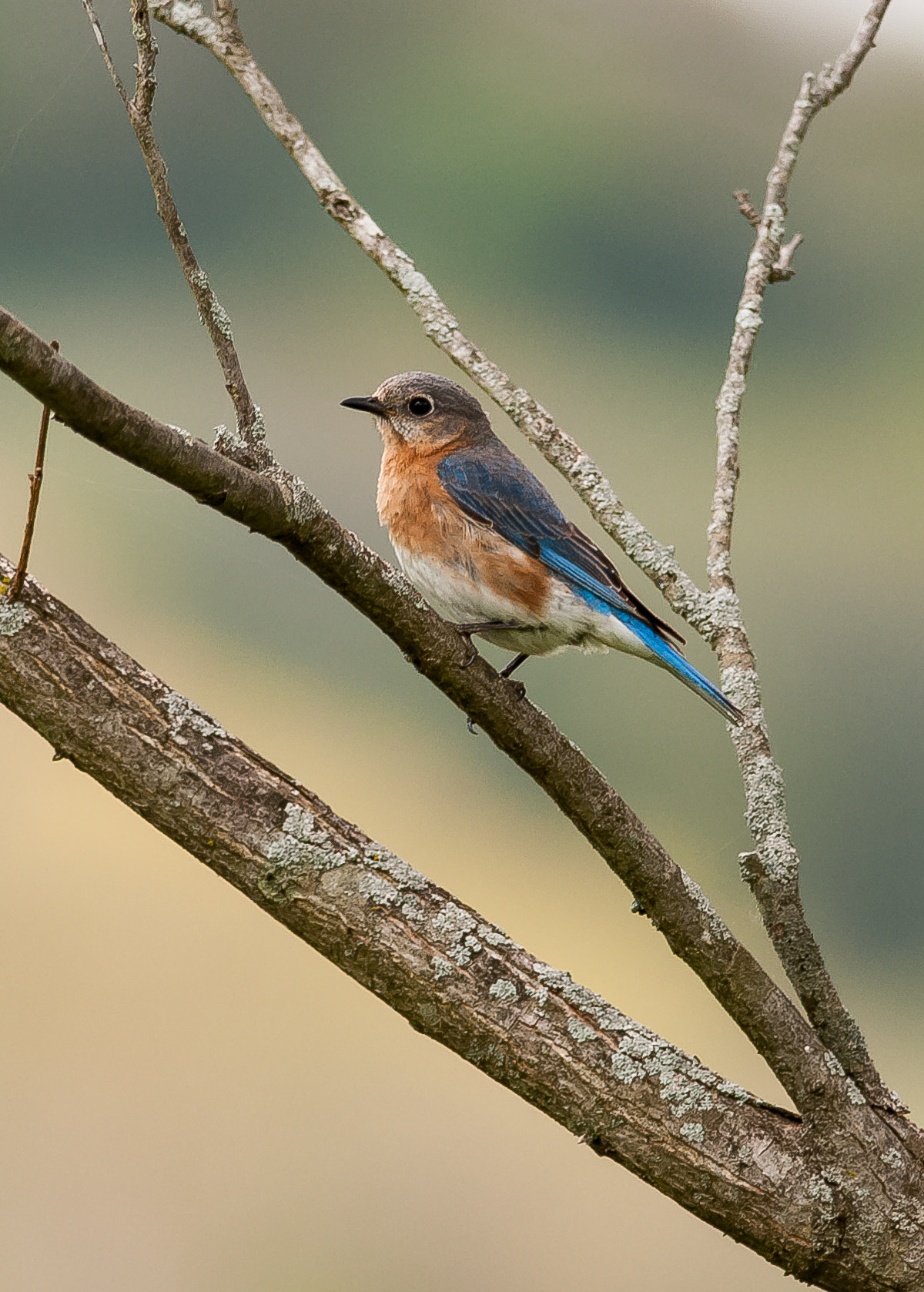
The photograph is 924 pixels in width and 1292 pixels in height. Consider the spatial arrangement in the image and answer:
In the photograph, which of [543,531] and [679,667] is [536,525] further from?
[679,667]

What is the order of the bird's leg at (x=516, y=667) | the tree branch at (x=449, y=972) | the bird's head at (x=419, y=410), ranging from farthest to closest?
the bird's head at (x=419, y=410) → the bird's leg at (x=516, y=667) → the tree branch at (x=449, y=972)

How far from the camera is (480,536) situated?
300 cm

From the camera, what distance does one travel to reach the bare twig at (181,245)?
6.09 feet

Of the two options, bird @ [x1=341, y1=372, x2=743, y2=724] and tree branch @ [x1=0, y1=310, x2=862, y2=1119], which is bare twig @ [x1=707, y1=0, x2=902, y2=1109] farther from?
bird @ [x1=341, y1=372, x2=743, y2=724]

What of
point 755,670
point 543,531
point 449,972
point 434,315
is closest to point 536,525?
point 543,531

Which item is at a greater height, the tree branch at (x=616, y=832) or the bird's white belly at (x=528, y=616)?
the bird's white belly at (x=528, y=616)

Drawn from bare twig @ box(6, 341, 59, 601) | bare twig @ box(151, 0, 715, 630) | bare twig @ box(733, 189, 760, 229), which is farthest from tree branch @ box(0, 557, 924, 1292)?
bare twig @ box(733, 189, 760, 229)

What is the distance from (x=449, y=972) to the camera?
204 cm

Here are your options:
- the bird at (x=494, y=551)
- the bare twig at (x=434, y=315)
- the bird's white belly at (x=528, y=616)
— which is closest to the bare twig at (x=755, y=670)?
the bare twig at (x=434, y=315)

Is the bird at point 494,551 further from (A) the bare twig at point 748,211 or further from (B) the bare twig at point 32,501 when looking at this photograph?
(B) the bare twig at point 32,501

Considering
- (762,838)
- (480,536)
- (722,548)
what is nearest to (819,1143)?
(762,838)

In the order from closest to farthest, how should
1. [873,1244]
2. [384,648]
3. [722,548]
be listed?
[873,1244] < [722,548] < [384,648]

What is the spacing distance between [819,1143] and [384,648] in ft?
12.0

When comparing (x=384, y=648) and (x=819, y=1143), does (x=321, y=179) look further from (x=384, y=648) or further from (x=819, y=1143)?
(x=384, y=648)
